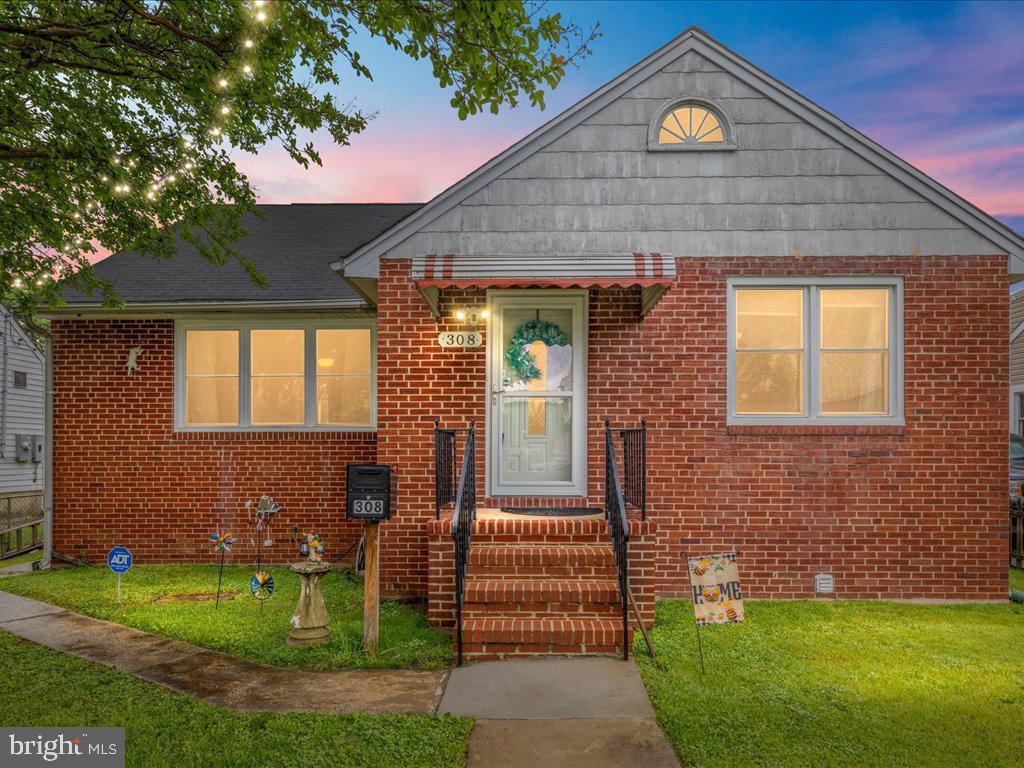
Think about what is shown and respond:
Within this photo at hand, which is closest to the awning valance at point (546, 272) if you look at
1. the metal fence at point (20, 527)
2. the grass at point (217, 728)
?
the grass at point (217, 728)

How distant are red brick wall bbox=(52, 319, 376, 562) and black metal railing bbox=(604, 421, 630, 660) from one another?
409 cm

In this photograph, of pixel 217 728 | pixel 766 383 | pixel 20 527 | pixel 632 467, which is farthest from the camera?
pixel 20 527

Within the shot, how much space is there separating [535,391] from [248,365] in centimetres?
440

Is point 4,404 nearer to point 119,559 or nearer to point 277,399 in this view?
point 277,399

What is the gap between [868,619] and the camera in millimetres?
6250

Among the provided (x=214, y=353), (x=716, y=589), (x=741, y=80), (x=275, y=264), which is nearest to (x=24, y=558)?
(x=214, y=353)

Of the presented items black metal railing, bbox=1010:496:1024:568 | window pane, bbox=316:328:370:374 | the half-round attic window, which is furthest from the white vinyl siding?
black metal railing, bbox=1010:496:1024:568

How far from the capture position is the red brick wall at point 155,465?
8.84 meters

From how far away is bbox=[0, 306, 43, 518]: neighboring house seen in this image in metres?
18.3

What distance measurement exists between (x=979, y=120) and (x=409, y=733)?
4749cm

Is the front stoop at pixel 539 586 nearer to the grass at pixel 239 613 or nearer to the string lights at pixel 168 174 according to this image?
the grass at pixel 239 613

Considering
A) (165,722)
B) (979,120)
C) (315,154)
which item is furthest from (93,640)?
(979,120)

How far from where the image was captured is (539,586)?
18.2ft

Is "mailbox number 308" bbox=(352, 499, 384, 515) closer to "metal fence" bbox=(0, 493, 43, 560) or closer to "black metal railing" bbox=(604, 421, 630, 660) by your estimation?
"black metal railing" bbox=(604, 421, 630, 660)
